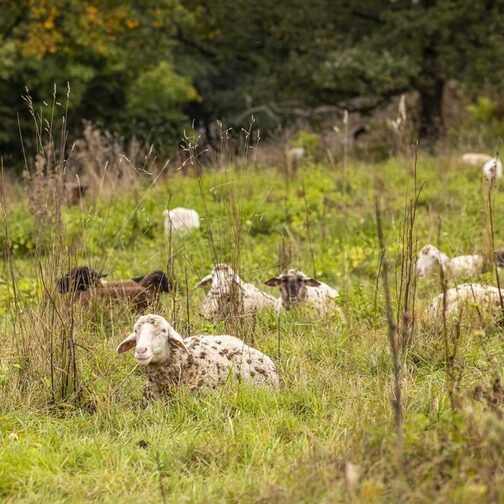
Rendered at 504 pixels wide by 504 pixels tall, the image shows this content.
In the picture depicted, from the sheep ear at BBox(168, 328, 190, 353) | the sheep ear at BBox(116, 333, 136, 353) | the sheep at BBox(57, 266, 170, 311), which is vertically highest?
the sheep ear at BBox(168, 328, 190, 353)

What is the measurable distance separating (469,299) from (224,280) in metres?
1.70

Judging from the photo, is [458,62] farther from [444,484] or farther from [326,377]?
[444,484]

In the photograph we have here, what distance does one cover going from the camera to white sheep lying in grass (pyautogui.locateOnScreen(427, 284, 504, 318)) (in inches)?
229

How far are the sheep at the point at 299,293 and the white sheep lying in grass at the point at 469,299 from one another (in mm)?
840

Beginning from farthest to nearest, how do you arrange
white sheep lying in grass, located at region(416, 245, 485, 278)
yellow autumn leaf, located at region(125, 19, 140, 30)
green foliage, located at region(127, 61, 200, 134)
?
green foliage, located at region(127, 61, 200, 134) → yellow autumn leaf, located at region(125, 19, 140, 30) → white sheep lying in grass, located at region(416, 245, 485, 278)

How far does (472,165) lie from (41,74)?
974cm

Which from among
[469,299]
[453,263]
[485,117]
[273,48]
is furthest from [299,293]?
[273,48]

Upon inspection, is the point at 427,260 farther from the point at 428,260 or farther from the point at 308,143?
the point at 308,143

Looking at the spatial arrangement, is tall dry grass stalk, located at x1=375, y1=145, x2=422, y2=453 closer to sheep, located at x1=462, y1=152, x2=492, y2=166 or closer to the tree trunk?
sheep, located at x1=462, y1=152, x2=492, y2=166

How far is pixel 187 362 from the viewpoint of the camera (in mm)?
4918

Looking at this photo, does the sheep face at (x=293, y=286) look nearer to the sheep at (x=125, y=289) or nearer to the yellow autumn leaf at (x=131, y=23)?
the sheep at (x=125, y=289)

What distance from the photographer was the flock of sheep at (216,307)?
4.85 meters

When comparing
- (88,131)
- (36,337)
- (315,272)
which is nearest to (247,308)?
(315,272)

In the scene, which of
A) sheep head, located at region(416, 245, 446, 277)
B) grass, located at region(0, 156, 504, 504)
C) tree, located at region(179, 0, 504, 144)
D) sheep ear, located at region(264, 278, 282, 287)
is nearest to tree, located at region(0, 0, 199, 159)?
tree, located at region(179, 0, 504, 144)
